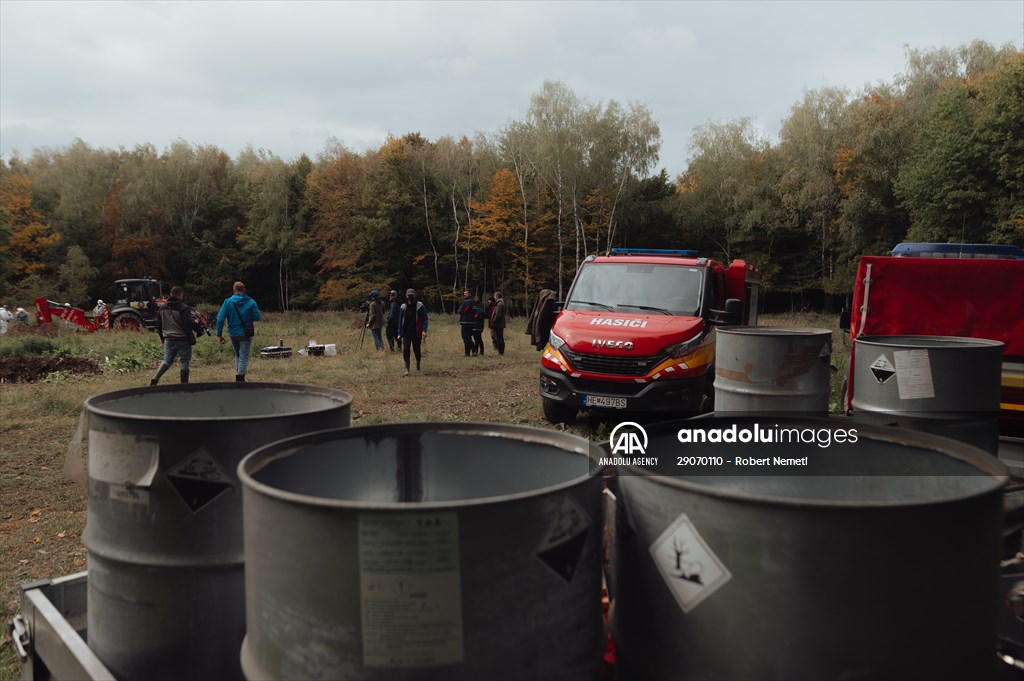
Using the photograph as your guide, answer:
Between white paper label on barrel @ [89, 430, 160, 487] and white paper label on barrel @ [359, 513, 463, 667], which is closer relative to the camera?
white paper label on barrel @ [359, 513, 463, 667]

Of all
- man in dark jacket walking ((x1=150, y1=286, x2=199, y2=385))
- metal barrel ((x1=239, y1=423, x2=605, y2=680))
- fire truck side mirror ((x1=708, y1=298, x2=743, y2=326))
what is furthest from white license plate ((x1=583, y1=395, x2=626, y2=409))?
metal barrel ((x1=239, y1=423, x2=605, y2=680))

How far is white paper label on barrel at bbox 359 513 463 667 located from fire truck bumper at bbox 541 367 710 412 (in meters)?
7.86

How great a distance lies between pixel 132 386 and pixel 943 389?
9.27 metres

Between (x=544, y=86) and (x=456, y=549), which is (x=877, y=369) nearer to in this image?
(x=456, y=549)

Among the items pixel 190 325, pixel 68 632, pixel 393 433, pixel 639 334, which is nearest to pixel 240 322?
pixel 190 325

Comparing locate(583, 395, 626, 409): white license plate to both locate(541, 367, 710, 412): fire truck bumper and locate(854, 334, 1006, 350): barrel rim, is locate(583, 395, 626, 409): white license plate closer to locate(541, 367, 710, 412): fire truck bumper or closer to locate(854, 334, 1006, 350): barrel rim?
locate(541, 367, 710, 412): fire truck bumper

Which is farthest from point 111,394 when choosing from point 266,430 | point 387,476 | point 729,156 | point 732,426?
point 729,156

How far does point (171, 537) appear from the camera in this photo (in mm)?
2201

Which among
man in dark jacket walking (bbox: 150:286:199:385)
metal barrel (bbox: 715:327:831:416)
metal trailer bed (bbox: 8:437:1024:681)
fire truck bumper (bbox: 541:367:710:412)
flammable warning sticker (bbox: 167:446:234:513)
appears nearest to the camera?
metal trailer bed (bbox: 8:437:1024:681)

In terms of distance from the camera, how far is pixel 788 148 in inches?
1982

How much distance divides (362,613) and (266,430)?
0.90 m

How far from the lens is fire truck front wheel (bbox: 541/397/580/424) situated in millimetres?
10125

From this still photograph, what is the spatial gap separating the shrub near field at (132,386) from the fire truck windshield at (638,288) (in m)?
1.67

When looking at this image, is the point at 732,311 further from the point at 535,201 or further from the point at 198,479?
the point at 535,201
